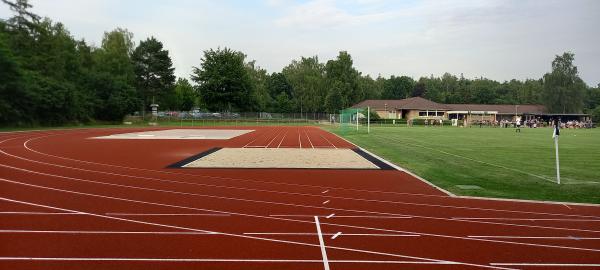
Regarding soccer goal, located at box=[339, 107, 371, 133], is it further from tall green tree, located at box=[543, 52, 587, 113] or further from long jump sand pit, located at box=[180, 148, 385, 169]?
tall green tree, located at box=[543, 52, 587, 113]

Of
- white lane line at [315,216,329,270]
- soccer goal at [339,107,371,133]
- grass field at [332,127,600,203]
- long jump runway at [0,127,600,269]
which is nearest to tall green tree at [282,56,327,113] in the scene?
soccer goal at [339,107,371,133]

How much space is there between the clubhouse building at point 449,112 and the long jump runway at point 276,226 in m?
75.3

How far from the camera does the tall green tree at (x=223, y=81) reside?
82.2m

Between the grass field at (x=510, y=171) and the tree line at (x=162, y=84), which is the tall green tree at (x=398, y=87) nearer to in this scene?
the tree line at (x=162, y=84)

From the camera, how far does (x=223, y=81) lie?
81.7 meters

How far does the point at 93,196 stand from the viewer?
1050 cm

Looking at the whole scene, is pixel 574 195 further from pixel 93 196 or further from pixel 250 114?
pixel 250 114

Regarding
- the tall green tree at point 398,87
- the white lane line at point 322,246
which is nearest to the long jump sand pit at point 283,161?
the white lane line at point 322,246

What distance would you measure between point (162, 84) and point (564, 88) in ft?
260

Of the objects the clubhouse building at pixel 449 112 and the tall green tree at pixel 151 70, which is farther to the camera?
the clubhouse building at pixel 449 112

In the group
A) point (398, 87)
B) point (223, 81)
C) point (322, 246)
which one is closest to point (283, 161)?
point (322, 246)

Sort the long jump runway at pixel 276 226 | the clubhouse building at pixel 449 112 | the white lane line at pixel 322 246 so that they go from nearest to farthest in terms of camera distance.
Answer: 1. the white lane line at pixel 322 246
2. the long jump runway at pixel 276 226
3. the clubhouse building at pixel 449 112

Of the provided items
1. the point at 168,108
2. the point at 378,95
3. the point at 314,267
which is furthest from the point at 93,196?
the point at 378,95

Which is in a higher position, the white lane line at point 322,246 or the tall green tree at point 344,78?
the tall green tree at point 344,78
